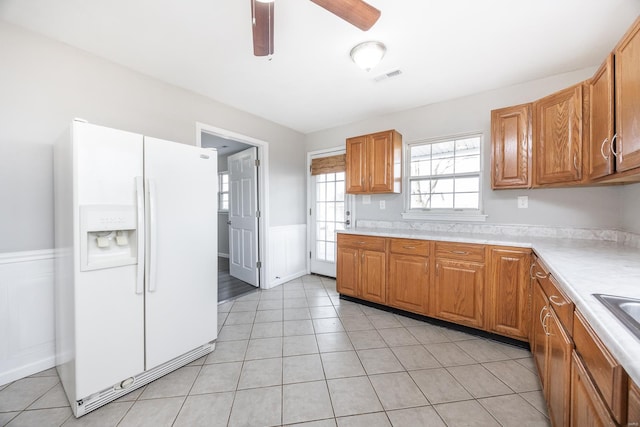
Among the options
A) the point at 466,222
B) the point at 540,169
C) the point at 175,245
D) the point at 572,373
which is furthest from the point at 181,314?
the point at 540,169

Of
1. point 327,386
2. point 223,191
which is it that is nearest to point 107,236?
point 327,386

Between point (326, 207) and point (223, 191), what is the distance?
3.03 metres

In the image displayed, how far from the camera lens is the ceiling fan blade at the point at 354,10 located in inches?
47.5

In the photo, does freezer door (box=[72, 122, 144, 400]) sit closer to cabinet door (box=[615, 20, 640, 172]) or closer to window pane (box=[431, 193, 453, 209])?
cabinet door (box=[615, 20, 640, 172])

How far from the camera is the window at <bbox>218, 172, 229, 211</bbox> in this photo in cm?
588

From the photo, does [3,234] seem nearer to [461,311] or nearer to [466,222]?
[461,311]

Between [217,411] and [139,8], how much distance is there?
261cm

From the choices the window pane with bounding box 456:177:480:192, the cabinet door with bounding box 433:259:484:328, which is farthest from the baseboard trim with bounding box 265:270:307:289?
the window pane with bounding box 456:177:480:192

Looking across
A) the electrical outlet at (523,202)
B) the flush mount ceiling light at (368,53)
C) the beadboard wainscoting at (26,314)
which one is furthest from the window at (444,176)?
the beadboard wainscoting at (26,314)

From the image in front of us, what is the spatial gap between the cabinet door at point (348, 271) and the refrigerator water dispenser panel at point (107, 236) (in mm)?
2202

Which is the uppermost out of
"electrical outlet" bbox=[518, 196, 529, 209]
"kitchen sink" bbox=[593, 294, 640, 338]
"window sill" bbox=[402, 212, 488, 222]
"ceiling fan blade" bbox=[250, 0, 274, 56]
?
"ceiling fan blade" bbox=[250, 0, 274, 56]

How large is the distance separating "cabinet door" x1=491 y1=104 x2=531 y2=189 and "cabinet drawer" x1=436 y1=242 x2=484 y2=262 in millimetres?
713

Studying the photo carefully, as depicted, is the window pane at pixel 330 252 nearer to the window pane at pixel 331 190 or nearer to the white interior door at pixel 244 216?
the window pane at pixel 331 190

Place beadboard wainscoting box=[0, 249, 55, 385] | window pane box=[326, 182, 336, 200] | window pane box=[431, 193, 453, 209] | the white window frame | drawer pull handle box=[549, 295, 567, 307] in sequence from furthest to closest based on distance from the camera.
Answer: window pane box=[326, 182, 336, 200]
window pane box=[431, 193, 453, 209]
the white window frame
beadboard wainscoting box=[0, 249, 55, 385]
drawer pull handle box=[549, 295, 567, 307]
